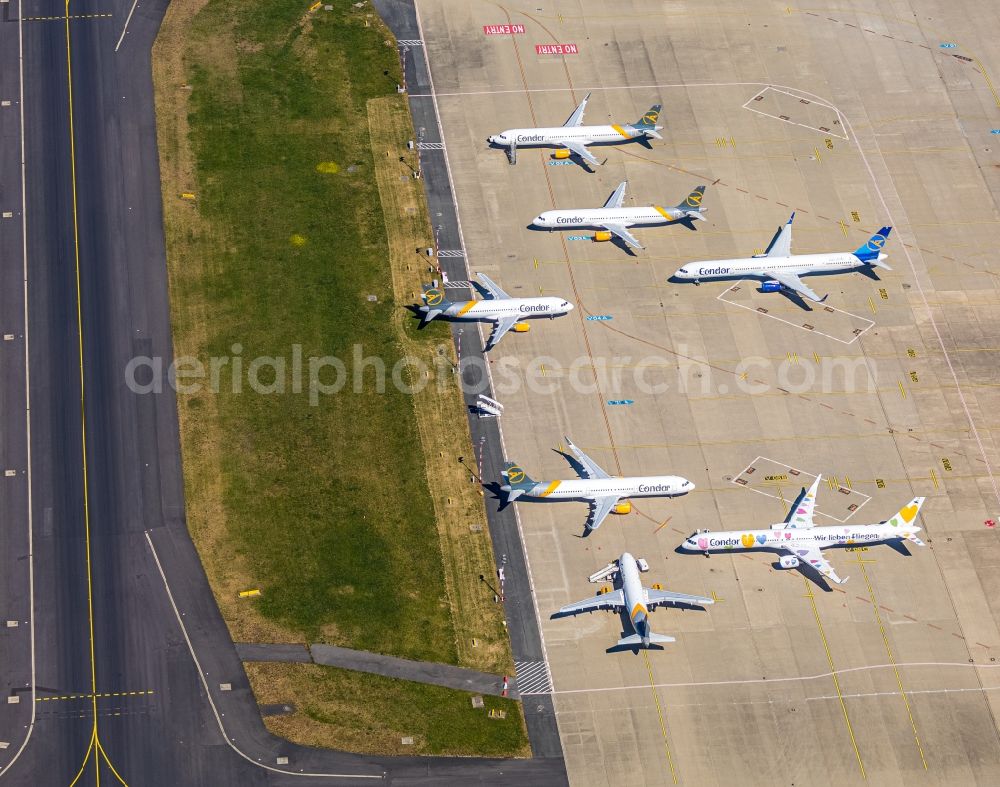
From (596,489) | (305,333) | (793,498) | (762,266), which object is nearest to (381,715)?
(596,489)

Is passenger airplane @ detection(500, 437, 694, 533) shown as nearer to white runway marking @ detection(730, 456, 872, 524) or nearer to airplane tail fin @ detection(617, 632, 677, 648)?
white runway marking @ detection(730, 456, 872, 524)

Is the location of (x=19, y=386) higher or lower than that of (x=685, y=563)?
higher

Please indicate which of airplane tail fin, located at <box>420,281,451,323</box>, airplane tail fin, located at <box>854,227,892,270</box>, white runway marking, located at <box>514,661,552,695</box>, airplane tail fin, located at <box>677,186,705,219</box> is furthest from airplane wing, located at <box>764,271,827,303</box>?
white runway marking, located at <box>514,661,552,695</box>

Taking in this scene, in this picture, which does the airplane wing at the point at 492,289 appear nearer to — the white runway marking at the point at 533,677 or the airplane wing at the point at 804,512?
the airplane wing at the point at 804,512

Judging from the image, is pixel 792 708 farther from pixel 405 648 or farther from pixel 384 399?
pixel 384 399

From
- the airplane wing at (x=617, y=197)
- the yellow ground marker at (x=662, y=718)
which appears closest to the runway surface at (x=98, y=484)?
the yellow ground marker at (x=662, y=718)

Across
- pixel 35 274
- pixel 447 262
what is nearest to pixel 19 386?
pixel 35 274
